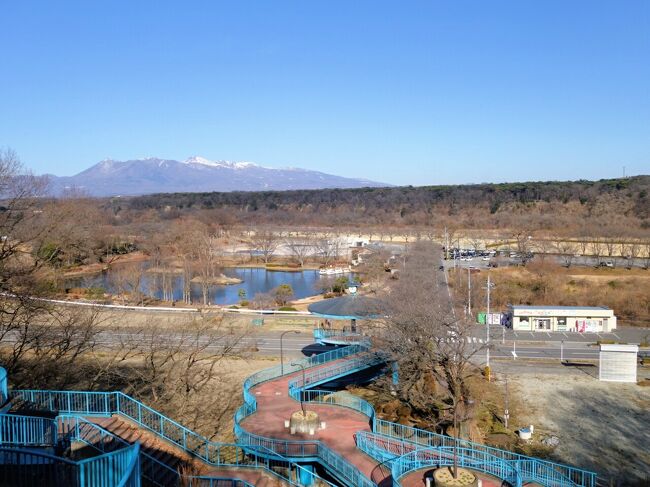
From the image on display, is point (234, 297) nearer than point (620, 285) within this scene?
No

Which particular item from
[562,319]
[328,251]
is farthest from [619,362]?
[328,251]

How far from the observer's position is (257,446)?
42.0 feet

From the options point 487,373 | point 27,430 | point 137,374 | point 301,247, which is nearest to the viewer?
point 27,430

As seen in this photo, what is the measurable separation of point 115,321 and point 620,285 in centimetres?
3119

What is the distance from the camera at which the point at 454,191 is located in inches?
4264

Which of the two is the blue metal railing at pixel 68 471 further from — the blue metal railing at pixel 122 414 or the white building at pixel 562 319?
the white building at pixel 562 319

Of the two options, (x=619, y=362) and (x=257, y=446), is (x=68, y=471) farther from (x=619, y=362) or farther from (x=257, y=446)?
(x=619, y=362)

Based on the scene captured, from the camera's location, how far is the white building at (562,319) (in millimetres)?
29422

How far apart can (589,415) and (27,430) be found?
16.2 m

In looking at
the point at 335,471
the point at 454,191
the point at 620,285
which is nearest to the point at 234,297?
the point at 620,285

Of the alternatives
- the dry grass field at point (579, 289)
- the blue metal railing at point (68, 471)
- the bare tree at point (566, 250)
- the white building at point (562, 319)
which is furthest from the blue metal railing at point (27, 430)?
the bare tree at point (566, 250)

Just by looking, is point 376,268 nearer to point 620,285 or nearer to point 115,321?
point 620,285

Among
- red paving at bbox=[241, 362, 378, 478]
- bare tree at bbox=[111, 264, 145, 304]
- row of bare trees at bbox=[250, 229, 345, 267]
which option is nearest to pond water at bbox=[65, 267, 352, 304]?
bare tree at bbox=[111, 264, 145, 304]

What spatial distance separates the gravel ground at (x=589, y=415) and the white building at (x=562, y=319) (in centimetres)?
612
